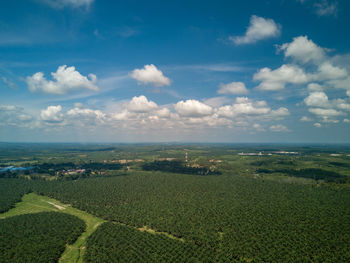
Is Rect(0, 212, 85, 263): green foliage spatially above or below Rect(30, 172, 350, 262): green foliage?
below

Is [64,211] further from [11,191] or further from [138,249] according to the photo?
[11,191]

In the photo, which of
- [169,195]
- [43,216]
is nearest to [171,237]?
[169,195]

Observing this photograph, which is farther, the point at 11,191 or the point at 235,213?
the point at 11,191

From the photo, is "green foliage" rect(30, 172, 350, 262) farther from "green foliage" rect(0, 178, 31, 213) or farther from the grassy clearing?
"green foliage" rect(0, 178, 31, 213)

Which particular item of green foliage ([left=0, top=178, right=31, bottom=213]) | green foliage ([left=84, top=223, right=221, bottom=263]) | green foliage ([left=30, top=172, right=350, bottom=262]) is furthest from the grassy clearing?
green foliage ([left=30, top=172, right=350, bottom=262])

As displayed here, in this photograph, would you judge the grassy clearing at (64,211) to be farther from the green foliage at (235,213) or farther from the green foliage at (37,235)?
the green foliage at (235,213)

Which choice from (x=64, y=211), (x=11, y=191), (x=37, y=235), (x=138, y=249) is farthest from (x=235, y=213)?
(x=11, y=191)

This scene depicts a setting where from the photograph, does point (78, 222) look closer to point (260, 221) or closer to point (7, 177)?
point (260, 221)
